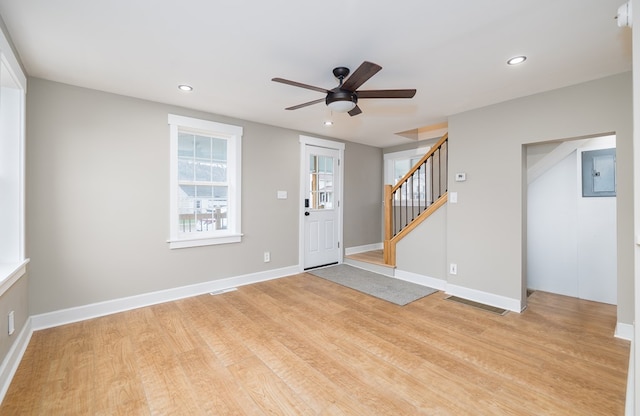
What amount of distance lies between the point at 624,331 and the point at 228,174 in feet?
15.3

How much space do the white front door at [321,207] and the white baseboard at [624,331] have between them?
3.65 meters

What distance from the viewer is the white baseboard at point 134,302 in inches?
109

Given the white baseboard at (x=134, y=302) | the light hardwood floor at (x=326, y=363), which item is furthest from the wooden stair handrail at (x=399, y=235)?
the white baseboard at (x=134, y=302)

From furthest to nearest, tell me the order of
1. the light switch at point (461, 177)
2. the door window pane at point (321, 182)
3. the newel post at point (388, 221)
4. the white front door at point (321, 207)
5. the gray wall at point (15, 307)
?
1. the door window pane at point (321, 182)
2. the white front door at point (321, 207)
3. the newel post at point (388, 221)
4. the light switch at point (461, 177)
5. the gray wall at point (15, 307)

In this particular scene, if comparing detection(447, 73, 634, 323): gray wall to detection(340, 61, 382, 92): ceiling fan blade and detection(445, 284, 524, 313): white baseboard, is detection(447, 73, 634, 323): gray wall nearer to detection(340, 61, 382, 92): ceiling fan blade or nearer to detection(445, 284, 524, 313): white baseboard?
detection(445, 284, 524, 313): white baseboard

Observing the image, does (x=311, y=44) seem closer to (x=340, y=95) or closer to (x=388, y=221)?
(x=340, y=95)

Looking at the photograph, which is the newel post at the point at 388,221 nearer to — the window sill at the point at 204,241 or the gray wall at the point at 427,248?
the gray wall at the point at 427,248

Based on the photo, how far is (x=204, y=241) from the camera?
372cm

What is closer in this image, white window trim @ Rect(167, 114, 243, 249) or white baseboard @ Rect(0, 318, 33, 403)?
white baseboard @ Rect(0, 318, 33, 403)

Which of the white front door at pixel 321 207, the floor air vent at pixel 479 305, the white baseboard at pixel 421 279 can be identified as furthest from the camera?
the white front door at pixel 321 207

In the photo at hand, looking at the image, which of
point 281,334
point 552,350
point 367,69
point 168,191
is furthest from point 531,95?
point 168,191

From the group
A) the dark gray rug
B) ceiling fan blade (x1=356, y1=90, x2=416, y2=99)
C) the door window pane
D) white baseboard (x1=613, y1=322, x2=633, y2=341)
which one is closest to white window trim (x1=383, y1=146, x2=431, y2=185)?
the door window pane

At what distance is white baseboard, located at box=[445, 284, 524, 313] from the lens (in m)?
3.18

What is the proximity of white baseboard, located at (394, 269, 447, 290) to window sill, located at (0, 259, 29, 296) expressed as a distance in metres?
4.29
